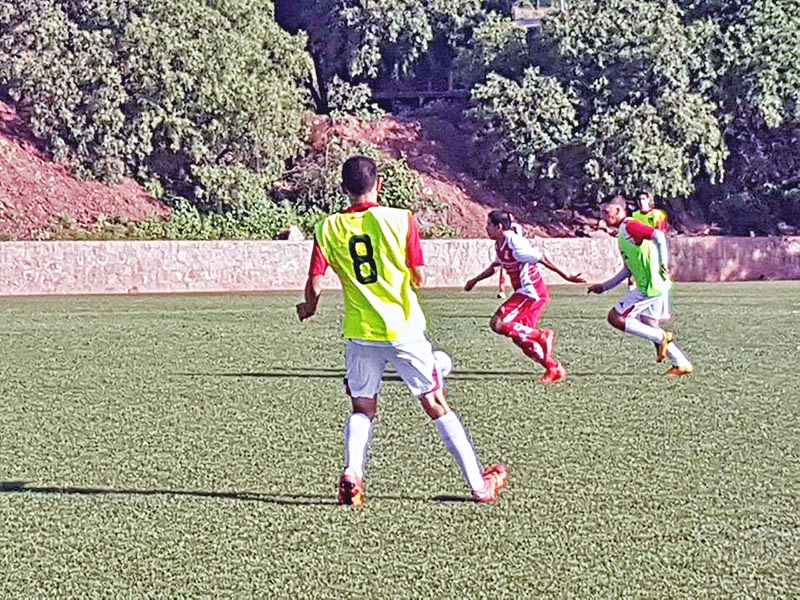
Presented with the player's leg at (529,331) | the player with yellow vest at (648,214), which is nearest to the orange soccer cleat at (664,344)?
the player's leg at (529,331)

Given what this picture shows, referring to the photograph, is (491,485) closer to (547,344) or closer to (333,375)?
(547,344)

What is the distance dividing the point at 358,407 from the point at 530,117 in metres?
39.8

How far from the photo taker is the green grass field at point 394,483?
20.5ft

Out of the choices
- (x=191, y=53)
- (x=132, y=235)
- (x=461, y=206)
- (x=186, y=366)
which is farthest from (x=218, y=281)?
(x=186, y=366)

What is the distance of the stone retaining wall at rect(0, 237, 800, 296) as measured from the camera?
34906 millimetres

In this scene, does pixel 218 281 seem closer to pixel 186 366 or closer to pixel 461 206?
pixel 461 206

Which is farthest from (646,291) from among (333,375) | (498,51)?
(498,51)

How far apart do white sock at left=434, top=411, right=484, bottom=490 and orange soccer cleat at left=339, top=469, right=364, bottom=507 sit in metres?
0.51

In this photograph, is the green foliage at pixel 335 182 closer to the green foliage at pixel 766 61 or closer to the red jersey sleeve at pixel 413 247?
the green foliage at pixel 766 61

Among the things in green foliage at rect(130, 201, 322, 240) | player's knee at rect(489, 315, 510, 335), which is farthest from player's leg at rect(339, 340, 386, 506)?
green foliage at rect(130, 201, 322, 240)

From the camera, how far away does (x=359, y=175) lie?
7410 mm

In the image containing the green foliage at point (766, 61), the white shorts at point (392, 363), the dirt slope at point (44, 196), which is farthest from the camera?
the green foliage at point (766, 61)

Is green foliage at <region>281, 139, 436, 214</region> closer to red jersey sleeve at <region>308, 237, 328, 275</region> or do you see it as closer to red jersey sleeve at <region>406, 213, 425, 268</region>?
red jersey sleeve at <region>308, 237, 328, 275</region>

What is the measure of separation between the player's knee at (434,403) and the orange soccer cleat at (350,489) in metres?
0.52
